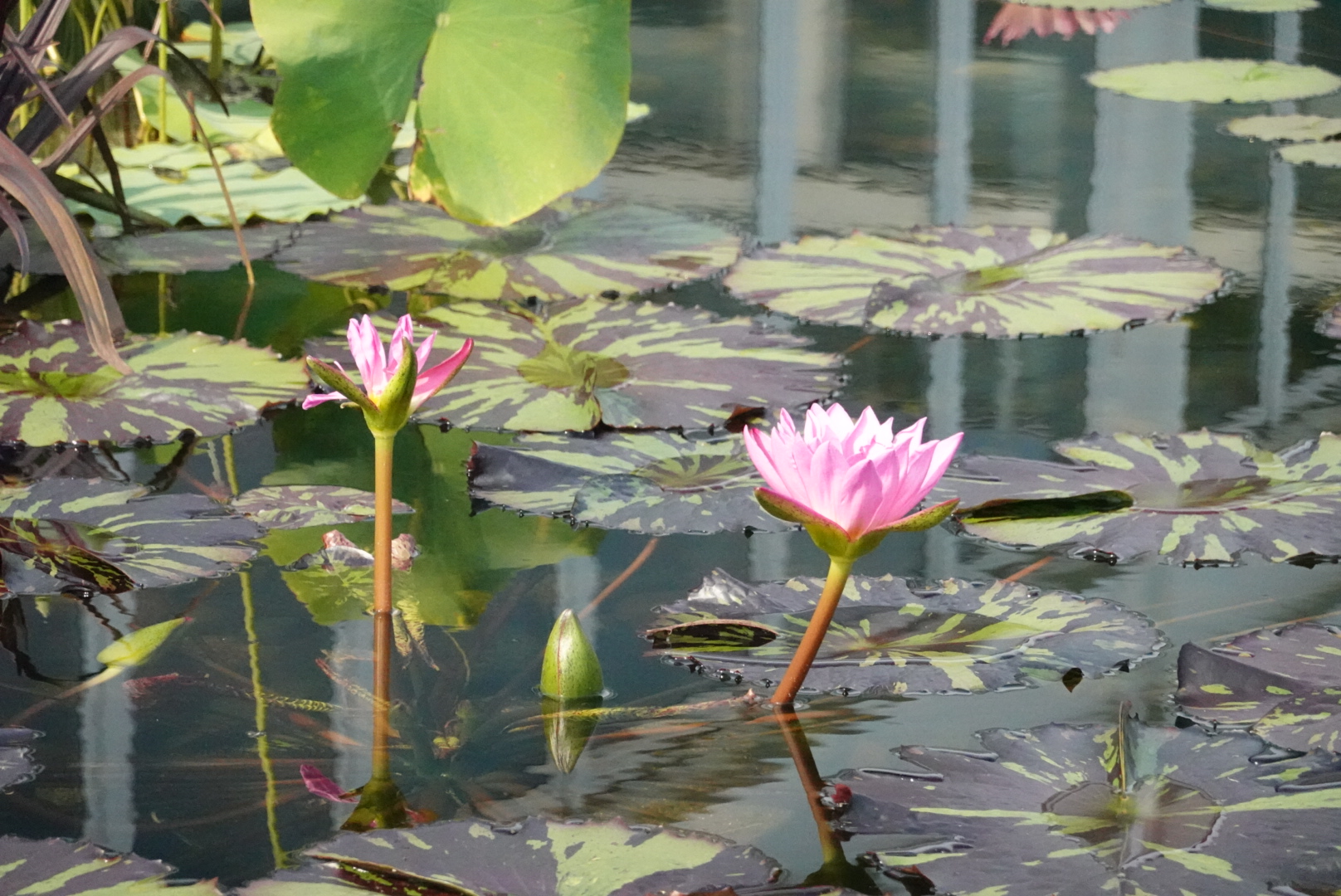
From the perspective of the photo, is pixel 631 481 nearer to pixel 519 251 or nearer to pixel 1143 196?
pixel 519 251

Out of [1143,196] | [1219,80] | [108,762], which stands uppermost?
[1219,80]

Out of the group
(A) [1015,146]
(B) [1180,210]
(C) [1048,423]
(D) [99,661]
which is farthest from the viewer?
(A) [1015,146]

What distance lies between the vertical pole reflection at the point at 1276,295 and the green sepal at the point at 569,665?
0.93m

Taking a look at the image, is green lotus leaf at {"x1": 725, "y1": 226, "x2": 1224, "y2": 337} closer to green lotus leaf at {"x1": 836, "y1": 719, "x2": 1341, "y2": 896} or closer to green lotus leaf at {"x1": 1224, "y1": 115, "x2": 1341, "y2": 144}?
green lotus leaf at {"x1": 1224, "y1": 115, "x2": 1341, "y2": 144}

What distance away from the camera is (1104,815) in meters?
0.85

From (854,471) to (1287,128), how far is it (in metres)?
2.41

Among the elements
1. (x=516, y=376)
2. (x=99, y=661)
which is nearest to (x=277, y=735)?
(x=99, y=661)

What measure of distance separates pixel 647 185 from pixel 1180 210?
93cm

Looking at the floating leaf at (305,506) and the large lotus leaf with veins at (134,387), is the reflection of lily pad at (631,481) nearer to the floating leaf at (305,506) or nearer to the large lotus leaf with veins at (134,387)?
the floating leaf at (305,506)

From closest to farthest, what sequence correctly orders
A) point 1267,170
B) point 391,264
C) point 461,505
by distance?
point 461,505 → point 391,264 → point 1267,170

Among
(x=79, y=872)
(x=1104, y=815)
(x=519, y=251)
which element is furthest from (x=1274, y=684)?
(x=519, y=251)

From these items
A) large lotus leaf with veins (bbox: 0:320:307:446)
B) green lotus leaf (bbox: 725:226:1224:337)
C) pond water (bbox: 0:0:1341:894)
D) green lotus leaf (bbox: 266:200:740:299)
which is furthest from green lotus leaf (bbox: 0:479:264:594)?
green lotus leaf (bbox: 725:226:1224:337)

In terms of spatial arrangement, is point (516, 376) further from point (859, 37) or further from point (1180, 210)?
point (859, 37)

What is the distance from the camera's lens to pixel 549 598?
122 cm
